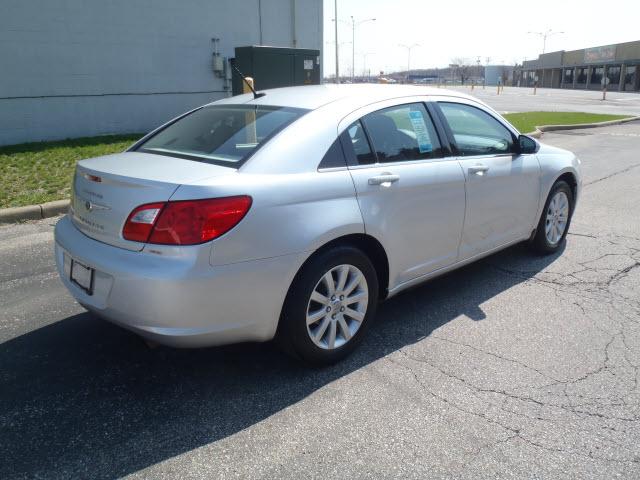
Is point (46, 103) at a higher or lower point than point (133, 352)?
higher

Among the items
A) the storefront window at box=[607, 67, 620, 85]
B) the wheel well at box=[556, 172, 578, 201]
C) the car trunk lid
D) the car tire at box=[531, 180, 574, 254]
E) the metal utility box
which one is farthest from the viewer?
the storefront window at box=[607, 67, 620, 85]

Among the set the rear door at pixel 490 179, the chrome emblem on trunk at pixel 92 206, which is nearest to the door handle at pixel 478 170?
the rear door at pixel 490 179

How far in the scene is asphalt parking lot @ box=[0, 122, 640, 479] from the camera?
8.21 feet

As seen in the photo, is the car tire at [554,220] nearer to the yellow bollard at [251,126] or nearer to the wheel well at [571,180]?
the wheel well at [571,180]

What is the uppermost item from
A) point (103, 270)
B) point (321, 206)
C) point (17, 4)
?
point (17, 4)

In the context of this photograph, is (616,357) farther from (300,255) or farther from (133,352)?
(133,352)

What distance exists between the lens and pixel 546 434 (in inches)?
106

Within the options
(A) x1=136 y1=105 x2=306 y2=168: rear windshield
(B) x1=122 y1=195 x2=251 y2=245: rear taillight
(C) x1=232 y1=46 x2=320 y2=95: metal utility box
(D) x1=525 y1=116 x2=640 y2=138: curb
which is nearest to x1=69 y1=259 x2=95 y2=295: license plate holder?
(B) x1=122 y1=195 x2=251 y2=245: rear taillight

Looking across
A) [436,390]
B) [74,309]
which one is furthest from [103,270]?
[436,390]

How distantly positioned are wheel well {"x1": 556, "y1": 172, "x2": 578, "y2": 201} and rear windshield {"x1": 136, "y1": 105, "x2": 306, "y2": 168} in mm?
3037

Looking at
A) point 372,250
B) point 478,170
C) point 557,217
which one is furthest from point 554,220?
point 372,250

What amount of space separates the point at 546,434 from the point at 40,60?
11.7 m

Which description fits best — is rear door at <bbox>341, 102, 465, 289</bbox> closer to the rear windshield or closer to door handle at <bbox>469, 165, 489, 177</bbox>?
door handle at <bbox>469, 165, 489, 177</bbox>

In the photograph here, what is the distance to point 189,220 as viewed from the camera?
8.80ft
